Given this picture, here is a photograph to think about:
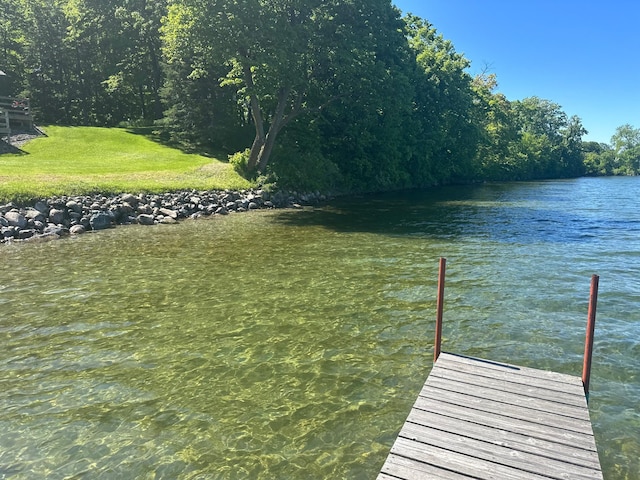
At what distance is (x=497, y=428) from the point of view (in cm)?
571

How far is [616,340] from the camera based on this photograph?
961 cm

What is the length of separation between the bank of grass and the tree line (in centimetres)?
362

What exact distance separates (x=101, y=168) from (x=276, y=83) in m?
13.9

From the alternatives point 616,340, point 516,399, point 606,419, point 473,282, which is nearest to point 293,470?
point 516,399

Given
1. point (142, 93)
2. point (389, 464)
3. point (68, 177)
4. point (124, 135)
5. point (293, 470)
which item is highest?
point (142, 93)

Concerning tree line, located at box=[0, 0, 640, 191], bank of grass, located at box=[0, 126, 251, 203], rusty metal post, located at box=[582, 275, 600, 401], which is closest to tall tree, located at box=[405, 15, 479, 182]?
tree line, located at box=[0, 0, 640, 191]

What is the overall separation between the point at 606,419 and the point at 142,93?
6968cm

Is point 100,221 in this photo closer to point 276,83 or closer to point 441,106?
point 276,83

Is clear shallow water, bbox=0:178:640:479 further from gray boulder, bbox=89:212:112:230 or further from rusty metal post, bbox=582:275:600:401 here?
gray boulder, bbox=89:212:112:230

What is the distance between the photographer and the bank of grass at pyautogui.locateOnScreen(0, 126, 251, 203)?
25078mm

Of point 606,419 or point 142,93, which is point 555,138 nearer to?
point 142,93

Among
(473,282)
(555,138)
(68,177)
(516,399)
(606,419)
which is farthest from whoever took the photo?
(555,138)

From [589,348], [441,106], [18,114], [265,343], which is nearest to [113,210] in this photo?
[265,343]

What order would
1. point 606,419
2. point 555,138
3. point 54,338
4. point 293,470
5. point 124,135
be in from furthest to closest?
point 555,138
point 124,135
point 54,338
point 606,419
point 293,470
